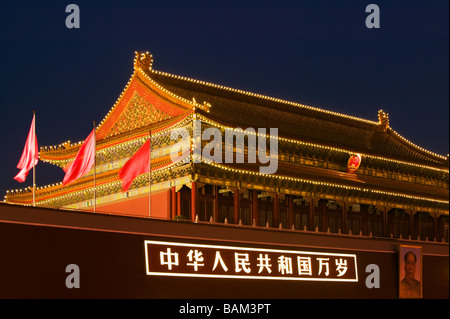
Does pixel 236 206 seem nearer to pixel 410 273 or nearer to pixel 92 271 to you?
pixel 92 271

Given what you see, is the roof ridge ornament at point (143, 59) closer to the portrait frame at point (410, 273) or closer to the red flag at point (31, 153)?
the red flag at point (31, 153)

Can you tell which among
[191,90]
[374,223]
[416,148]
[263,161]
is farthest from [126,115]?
[416,148]

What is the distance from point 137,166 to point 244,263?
4610 millimetres

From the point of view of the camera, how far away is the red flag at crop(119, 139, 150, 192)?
76.5 ft

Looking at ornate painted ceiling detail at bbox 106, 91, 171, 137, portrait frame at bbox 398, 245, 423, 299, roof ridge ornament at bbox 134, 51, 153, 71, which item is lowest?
portrait frame at bbox 398, 245, 423, 299

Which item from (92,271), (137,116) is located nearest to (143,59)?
(137,116)

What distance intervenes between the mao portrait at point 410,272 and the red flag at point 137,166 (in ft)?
40.9

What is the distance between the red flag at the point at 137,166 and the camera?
918 inches

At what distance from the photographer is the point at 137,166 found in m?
23.5

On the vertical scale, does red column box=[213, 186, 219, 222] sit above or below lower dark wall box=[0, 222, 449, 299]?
above

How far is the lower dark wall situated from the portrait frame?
677 cm

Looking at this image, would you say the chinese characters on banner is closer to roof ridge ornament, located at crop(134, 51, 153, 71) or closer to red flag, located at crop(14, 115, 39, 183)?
red flag, located at crop(14, 115, 39, 183)

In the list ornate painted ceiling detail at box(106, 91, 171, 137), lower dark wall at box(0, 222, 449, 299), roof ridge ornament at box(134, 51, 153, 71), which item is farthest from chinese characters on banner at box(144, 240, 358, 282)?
roof ridge ornament at box(134, 51, 153, 71)

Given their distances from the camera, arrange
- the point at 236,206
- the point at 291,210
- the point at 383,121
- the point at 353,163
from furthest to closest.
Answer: the point at 383,121
the point at 353,163
the point at 291,210
the point at 236,206
